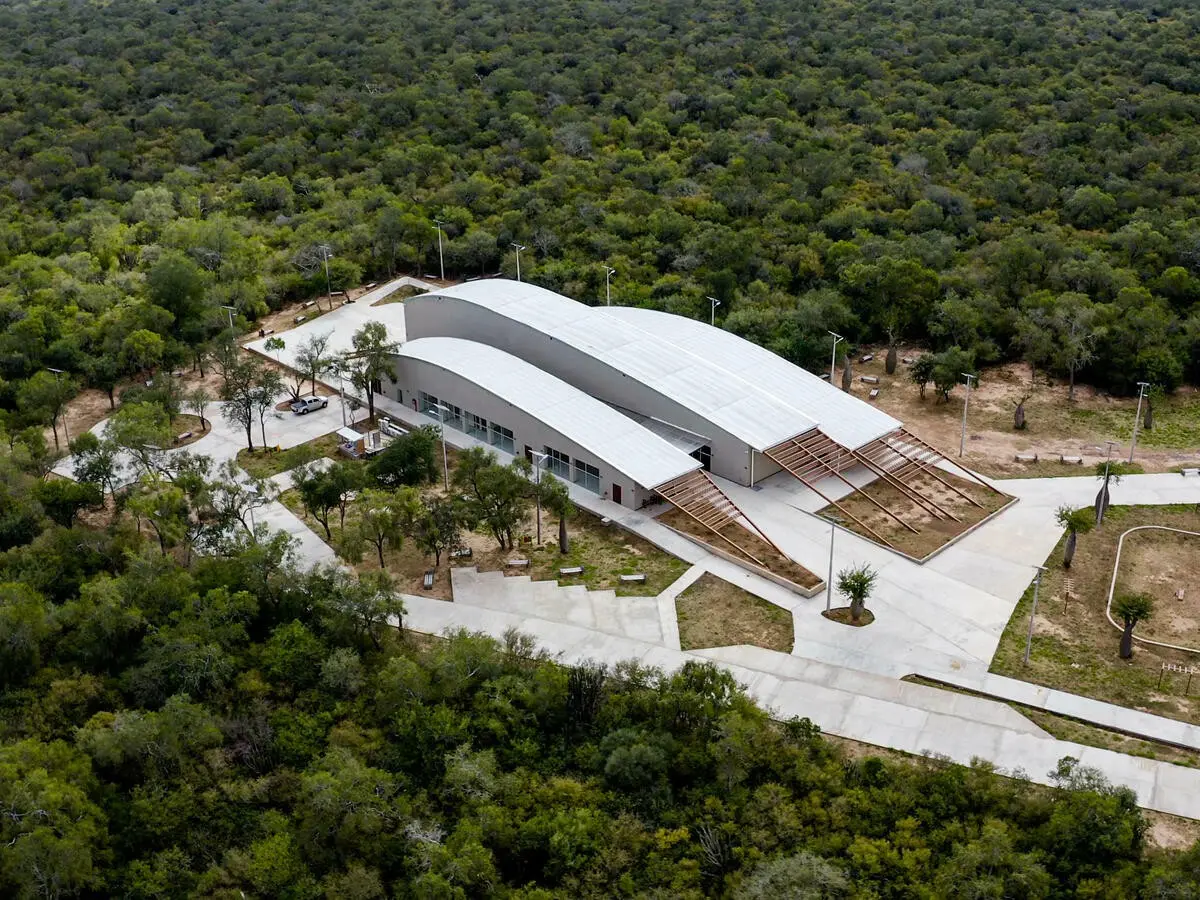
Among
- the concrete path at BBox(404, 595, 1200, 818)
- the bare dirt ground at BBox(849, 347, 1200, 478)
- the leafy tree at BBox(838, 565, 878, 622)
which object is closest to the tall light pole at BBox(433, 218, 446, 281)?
the bare dirt ground at BBox(849, 347, 1200, 478)

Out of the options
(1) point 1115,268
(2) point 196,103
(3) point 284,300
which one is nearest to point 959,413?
(1) point 1115,268

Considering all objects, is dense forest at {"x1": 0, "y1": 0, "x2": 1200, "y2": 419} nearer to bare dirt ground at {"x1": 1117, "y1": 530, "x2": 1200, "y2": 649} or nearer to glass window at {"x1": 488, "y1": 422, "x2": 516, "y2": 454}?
bare dirt ground at {"x1": 1117, "y1": 530, "x2": 1200, "y2": 649}

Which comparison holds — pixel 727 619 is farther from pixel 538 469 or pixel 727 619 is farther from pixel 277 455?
pixel 277 455

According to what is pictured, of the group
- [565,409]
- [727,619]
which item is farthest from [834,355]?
[727,619]

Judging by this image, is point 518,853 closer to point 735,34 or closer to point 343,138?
point 343,138

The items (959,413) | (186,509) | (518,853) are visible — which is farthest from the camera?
(959,413)

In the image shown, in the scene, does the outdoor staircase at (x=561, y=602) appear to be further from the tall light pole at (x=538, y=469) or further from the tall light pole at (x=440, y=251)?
the tall light pole at (x=440, y=251)
